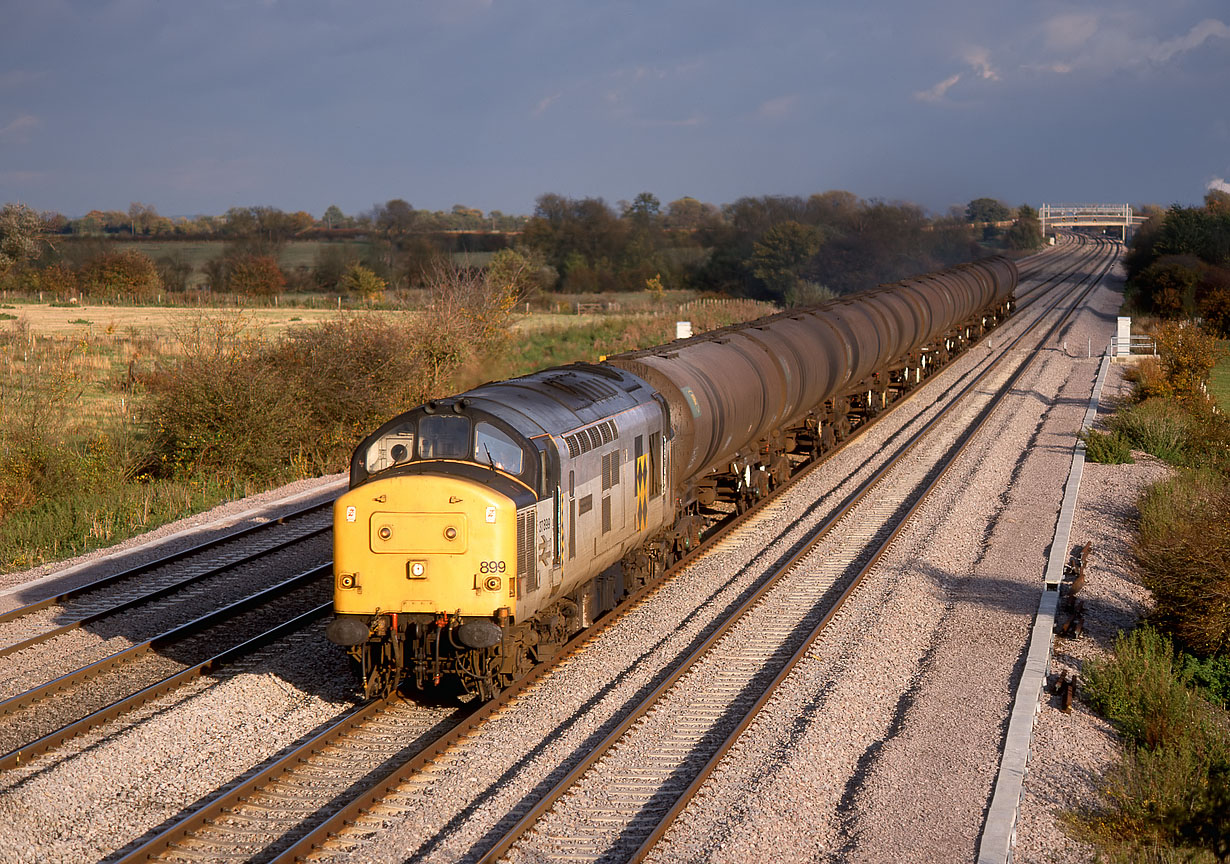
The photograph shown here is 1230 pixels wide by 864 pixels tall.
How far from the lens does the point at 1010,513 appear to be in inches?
834

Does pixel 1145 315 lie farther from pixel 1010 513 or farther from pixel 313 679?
pixel 313 679

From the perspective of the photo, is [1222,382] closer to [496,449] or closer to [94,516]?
[94,516]

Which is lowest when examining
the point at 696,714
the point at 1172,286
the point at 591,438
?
the point at 696,714

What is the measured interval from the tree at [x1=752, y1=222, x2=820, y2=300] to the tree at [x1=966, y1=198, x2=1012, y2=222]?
11206 centimetres

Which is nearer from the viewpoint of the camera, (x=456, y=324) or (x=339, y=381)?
(x=339, y=381)

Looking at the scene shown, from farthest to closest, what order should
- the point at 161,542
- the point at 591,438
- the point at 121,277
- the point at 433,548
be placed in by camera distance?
1. the point at 121,277
2. the point at 161,542
3. the point at 591,438
4. the point at 433,548

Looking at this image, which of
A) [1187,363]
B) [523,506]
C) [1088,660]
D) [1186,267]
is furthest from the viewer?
[1186,267]

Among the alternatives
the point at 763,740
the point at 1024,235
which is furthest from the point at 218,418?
the point at 1024,235

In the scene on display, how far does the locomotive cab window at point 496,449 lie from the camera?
11.7 meters

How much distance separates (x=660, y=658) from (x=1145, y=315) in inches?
2065

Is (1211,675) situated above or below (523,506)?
below

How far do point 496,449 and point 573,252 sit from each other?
87.7 metres

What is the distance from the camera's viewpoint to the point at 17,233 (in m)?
47.3

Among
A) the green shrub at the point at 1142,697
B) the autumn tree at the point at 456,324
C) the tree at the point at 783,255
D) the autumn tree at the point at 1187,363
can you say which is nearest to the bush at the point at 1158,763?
the green shrub at the point at 1142,697
